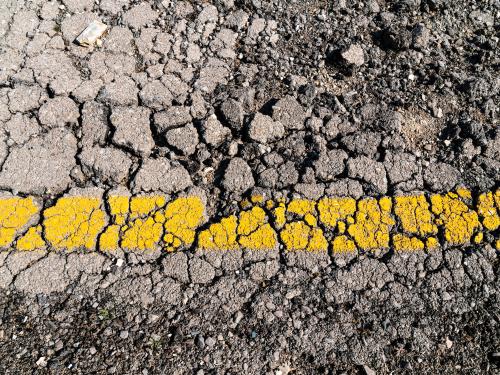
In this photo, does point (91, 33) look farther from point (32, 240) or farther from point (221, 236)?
point (221, 236)

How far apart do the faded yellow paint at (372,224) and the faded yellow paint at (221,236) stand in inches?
25.1

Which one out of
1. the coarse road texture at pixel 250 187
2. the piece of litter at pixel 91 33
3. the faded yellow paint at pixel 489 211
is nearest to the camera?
the coarse road texture at pixel 250 187

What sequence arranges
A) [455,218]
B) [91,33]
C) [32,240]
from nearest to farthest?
1. [32,240]
2. [455,218]
3. [91,33]

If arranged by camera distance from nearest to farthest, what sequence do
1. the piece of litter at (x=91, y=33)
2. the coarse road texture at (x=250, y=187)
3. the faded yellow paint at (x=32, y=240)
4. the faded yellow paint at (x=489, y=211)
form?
the coarse road texture at (x=250, y=187), the faded yellow paint at (x=32, y=240), the faded yellow paint at (x=489, y=211), the piece of litter at (x=91, y=33)

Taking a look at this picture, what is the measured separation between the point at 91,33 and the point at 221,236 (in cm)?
175

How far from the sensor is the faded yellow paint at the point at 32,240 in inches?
99.3

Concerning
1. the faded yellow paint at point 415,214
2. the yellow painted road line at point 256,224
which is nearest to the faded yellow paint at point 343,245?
the yellow painted road line at point 256,224

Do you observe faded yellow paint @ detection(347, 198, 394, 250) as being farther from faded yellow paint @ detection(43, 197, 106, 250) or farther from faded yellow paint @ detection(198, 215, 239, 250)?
faded yellow paint @ detection(43, 197, 106, 250)

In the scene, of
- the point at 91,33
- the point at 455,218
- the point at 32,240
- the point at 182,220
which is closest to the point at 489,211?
the point at 455,218

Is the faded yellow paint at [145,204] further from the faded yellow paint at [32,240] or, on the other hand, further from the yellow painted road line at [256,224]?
the faded yellow paint at [32,240]

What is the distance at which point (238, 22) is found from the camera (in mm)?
3350

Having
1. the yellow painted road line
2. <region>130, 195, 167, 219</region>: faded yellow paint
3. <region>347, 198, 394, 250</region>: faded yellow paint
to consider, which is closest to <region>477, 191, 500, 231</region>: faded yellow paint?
the yellow painted road line

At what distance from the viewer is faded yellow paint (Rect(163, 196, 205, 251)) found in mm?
2555

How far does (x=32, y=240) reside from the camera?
2.54 m
